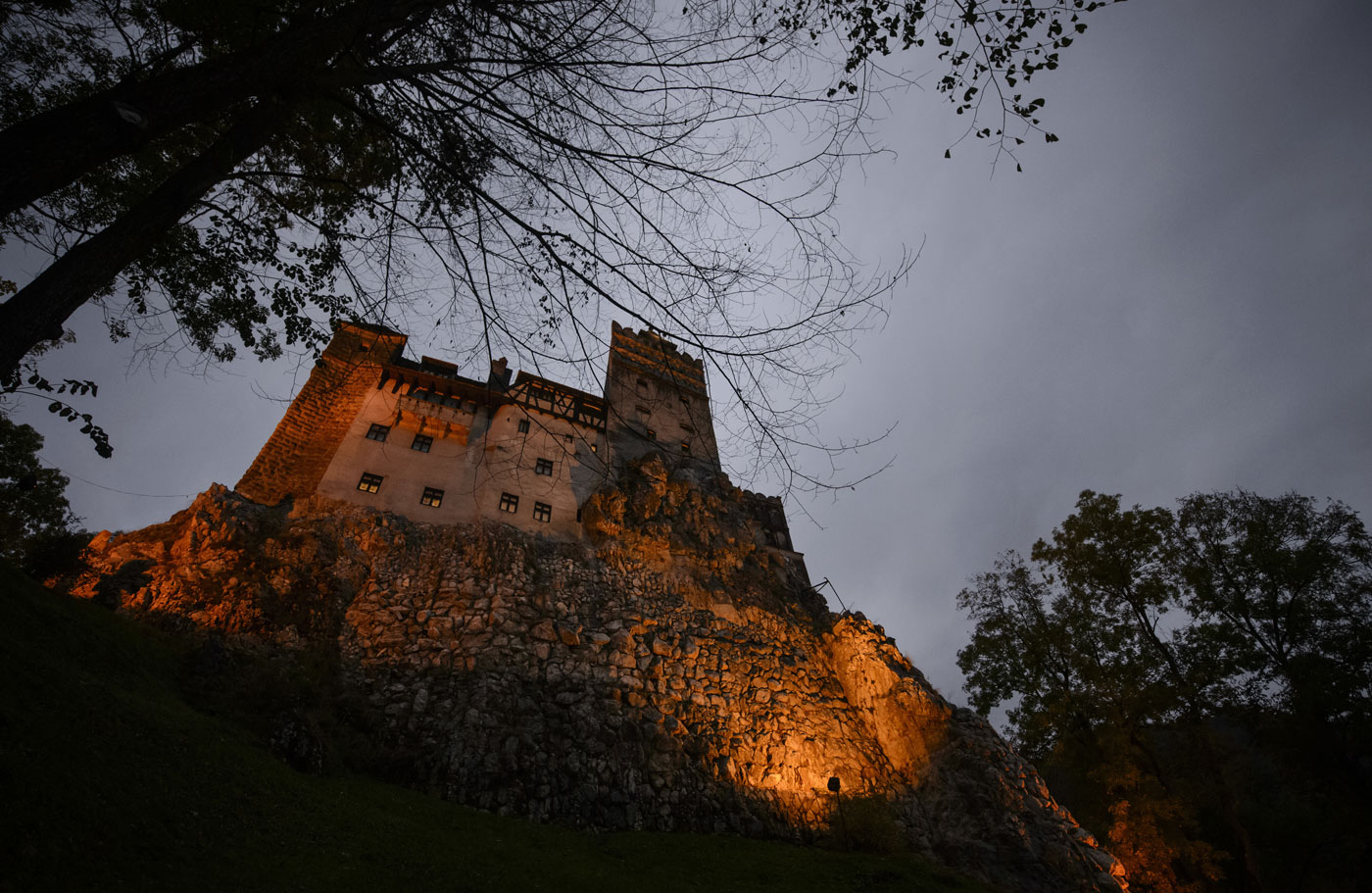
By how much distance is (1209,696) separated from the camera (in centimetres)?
1545

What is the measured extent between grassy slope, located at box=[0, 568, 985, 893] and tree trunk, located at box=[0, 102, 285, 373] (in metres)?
4.17

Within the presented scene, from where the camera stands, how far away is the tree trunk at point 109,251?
3367 mm

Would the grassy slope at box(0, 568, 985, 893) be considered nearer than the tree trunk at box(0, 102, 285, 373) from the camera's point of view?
No

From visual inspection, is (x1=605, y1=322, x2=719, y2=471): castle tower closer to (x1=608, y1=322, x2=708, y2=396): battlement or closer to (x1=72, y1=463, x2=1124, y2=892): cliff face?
(x1=608, y1=322, x2=708, y2=396): battlement

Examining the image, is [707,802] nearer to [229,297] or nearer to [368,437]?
[229,297]

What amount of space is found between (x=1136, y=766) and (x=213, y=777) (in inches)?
836

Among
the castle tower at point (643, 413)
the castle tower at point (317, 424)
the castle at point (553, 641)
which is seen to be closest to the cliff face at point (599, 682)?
the castle at point (553, 641)

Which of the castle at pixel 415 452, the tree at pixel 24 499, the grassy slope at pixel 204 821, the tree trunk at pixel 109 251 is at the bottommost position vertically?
the grassy slope at pixel 204 821

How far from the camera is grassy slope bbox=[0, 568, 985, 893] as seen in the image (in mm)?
5125

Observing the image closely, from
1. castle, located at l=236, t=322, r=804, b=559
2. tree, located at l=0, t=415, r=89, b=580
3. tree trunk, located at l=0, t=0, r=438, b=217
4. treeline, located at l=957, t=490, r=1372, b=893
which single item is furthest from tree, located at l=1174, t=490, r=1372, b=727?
tree, located at l=0, t=415, r=89, b=580

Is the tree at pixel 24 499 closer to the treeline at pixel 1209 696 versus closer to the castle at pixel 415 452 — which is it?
the castle at pixel 415 452

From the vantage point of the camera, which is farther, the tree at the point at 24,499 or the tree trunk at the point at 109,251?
the tree at the point at 24,499

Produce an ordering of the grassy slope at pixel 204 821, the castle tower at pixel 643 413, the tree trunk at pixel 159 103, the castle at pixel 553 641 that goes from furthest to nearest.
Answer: the castle at pixel 553 641, the castle tower at pixel 643 413, the grassy slope at pixel 204 821, the tree trunk at pixel 159 103

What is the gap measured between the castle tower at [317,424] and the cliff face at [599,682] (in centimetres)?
162
